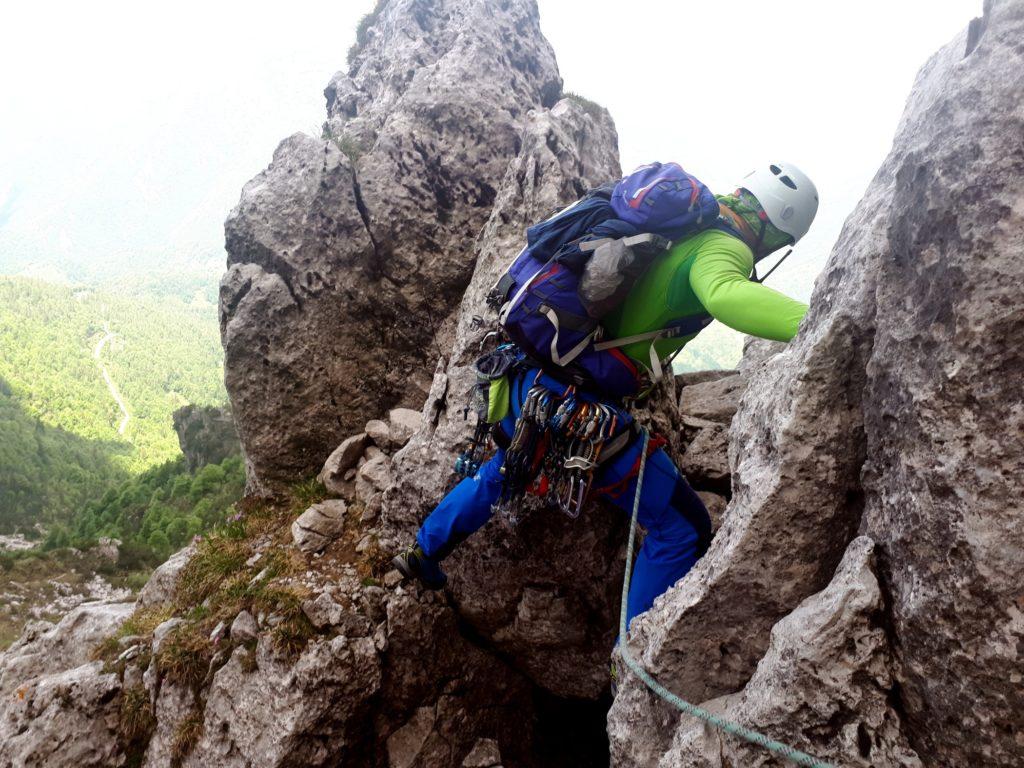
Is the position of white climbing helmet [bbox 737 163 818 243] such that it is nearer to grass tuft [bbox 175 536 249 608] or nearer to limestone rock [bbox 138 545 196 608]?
grass tuft [bbox 175 536 249 608]

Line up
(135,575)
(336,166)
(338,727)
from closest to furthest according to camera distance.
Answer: (338,727) → (336,166) → (135,575)

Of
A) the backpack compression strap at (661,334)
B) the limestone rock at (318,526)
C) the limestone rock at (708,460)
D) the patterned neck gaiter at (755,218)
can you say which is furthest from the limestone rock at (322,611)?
the patterned neck gaiter at (755,218)

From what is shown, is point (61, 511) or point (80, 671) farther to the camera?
point (61, 511)

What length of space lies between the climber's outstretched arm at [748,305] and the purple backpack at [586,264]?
0.56 metres

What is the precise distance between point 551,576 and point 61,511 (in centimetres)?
10861

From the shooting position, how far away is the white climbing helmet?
4.16m

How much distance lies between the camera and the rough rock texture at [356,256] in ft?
27.5

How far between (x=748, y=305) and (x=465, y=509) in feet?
9.49

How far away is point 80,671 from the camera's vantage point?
6.16 m

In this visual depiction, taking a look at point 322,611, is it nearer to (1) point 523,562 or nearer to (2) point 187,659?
(2) point 187,659

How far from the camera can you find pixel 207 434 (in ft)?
186

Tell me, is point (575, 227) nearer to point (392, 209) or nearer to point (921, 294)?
point (921, 294)

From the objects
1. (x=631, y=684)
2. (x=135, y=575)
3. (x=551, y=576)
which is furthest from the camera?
(x=135, y=575)

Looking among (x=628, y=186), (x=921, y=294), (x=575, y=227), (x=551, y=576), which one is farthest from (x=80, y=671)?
(x=921, y=294)
